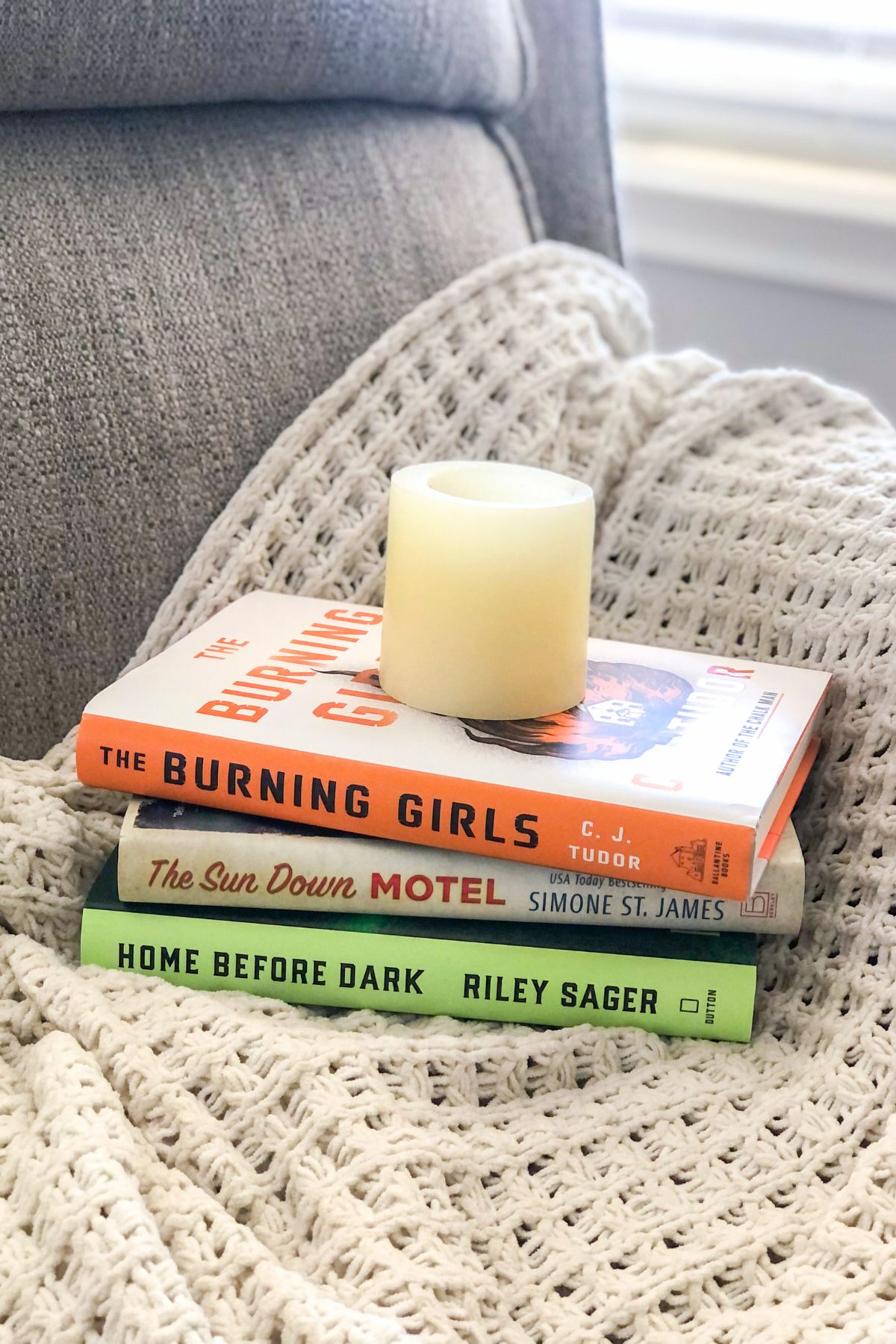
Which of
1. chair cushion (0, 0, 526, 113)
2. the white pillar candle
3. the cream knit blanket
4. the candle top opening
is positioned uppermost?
chair cushion (0, 0, 526, 113)

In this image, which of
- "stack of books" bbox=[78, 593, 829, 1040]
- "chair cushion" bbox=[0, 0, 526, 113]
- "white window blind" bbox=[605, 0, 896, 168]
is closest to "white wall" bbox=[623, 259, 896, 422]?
"white window blind" bbox=[605, 0, 896, 168]

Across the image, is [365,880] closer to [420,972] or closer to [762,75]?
[420,972]

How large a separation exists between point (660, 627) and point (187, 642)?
0.79 feet

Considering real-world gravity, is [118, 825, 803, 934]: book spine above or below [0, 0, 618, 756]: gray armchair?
below

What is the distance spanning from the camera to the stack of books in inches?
20.2

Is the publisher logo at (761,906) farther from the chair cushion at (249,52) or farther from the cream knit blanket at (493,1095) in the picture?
the chair cushion at (249,52)

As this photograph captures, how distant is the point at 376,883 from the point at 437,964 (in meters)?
0.04

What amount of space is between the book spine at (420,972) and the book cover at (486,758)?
5cm

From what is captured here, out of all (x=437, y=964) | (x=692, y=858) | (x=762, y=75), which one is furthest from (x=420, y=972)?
(x=762, y=75)

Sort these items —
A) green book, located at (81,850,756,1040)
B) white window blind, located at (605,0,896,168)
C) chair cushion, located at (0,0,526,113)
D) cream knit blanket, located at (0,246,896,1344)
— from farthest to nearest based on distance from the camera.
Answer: white window blind, located at (605,0,896,168) → chair cushion, located at (0,0,526,113) → green book, located at (81,850,756,1040) → cream knit blanket, located at (0,246,896,1344)

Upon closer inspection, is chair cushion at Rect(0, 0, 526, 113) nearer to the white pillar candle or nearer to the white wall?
the white pillar candle

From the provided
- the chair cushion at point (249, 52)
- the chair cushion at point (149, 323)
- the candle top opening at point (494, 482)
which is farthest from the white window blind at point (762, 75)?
the candle top opening at point (494, 482)

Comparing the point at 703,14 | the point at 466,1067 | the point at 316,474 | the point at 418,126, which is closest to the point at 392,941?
the point at 466,1067

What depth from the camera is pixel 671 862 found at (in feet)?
1.59
